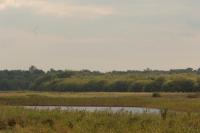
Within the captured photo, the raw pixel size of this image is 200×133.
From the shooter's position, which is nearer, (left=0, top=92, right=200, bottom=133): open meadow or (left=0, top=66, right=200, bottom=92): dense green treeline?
(left=0, top=92, right=200, bottom=133): open meadow

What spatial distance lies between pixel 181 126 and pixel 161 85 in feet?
292

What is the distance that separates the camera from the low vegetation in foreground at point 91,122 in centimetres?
3741

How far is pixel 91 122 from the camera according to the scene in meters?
43.1

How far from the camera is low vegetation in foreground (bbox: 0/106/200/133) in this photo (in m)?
37.4

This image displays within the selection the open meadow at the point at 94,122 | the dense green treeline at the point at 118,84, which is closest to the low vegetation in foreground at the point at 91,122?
the open meadow at the point at 94,122

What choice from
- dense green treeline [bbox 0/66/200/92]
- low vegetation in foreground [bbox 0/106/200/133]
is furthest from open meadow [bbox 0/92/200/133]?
dense green treeline [bbox 0/66/200/92]

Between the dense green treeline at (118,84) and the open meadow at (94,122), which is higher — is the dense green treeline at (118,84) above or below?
above

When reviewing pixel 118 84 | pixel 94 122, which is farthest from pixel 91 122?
pixel 118 84

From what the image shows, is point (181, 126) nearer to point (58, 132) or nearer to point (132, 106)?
point (58, 132)

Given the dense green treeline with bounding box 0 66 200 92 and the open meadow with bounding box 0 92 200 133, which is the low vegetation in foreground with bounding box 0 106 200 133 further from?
the dense green treeline with bounding box 0 66 200 92

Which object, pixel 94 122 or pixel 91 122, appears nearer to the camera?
pixel 94 122

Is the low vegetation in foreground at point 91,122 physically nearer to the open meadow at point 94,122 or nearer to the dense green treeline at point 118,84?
the open meadow at point 94,122

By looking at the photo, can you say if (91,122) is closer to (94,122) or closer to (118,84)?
(94,122)

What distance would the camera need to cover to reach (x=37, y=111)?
52.7m
